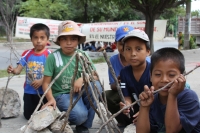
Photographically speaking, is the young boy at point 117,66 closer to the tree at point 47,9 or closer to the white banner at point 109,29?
the white banner at point 109,29

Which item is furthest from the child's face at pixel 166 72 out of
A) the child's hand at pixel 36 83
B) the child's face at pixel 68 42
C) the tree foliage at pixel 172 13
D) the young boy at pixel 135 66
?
the tree foliage at pixel 172 13

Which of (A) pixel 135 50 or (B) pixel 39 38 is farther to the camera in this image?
(B) pixel 39 38

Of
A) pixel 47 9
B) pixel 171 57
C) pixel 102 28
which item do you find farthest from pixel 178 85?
pixel 47 9

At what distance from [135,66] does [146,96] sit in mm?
698

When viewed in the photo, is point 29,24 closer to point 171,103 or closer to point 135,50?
point 135,50

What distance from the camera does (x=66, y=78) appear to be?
9.62ft

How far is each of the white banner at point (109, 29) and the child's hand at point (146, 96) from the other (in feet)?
30.0

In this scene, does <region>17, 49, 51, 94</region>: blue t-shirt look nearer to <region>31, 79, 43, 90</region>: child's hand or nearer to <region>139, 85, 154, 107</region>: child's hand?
<region>31, 79, 43, 90</region>: child's hand

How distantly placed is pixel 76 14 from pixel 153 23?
11.4m

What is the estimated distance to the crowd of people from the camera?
1745 millimetres

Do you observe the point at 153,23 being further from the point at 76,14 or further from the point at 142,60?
the point at 76,14

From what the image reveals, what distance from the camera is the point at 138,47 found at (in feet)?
7.35

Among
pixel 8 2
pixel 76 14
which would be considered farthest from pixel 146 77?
pixel 76 14

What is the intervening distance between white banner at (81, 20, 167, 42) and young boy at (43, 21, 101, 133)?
8059 millimetres
